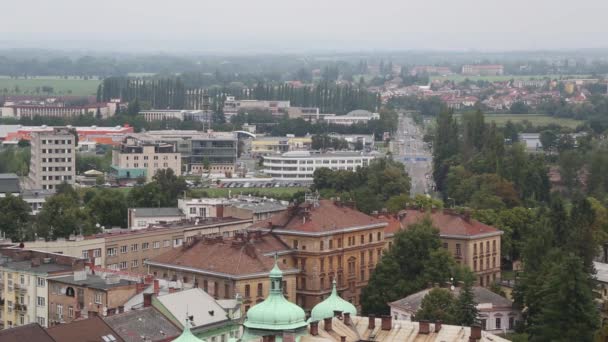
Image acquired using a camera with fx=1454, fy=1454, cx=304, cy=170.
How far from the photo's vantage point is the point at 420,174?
14725 centimetres

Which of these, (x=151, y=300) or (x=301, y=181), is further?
(x=301, y=181)

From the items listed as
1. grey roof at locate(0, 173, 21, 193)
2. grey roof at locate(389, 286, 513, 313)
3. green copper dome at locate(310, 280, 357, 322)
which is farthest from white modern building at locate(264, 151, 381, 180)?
green copper dome at locate(310, 280, 357, 322)

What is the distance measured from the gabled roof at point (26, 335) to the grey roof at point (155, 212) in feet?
145

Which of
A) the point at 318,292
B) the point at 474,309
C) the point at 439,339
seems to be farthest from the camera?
the point at 318,292

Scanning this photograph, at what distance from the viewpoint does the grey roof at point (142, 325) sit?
1901 inches

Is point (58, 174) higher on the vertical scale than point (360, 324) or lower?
lower

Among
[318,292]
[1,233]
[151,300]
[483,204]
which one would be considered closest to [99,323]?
[151,300]

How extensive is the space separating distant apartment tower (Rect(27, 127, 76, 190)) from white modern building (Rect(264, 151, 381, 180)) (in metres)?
25.2

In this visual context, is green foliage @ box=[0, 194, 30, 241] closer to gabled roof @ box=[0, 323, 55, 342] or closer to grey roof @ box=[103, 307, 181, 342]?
grey roof @ box=[103, 307, 181, 342]

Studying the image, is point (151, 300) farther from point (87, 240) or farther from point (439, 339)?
point (87, 240)

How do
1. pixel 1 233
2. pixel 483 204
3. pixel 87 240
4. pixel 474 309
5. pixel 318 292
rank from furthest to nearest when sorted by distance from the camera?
1. pixel 483 204
2. pixel 1 233
3. pixel 87 240
4. pixel 318 292
5. pixel 474 309

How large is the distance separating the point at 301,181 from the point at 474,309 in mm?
89575

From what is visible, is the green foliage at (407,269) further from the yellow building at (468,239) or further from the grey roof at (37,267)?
the grey roof at (37,267)

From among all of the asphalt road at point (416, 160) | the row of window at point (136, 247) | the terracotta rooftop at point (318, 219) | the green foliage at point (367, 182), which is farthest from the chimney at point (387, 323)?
the asphalt road at point (416, 160)
